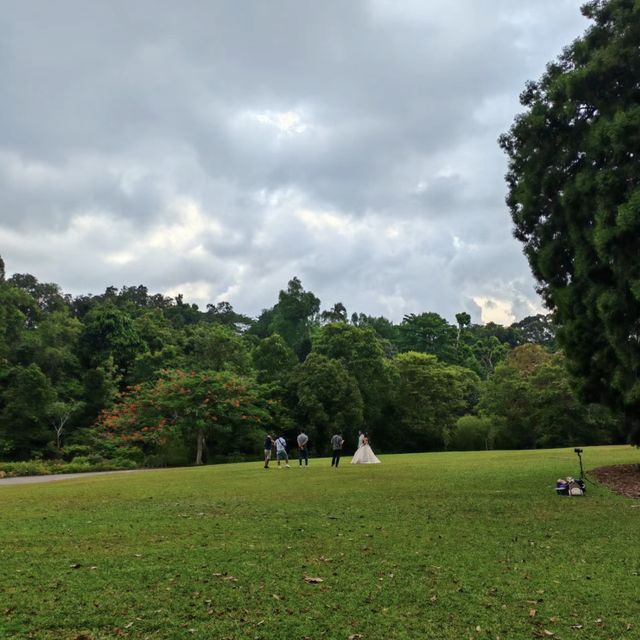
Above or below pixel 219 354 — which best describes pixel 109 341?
above

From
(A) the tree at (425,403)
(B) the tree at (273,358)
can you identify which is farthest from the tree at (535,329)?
(B) the tree at (273,358)

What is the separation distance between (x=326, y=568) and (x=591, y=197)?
10182 millimetres

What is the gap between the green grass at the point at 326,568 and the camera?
445cm

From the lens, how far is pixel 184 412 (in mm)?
31969

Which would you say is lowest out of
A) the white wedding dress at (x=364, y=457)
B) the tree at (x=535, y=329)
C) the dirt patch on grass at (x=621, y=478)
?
the dirt patch on grass at (x=621, y=478)

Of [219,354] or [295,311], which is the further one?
[295,311]

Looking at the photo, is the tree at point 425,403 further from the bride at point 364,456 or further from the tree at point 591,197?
the tree at point 591,197

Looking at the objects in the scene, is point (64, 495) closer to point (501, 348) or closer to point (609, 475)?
point (609, 475)

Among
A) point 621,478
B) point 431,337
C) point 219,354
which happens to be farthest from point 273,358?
point 621,478

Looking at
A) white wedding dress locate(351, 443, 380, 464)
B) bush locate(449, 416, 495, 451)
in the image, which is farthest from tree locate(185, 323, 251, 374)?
white wedding dress locate(351, 443, 380, 464)

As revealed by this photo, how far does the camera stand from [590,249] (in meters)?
12.5

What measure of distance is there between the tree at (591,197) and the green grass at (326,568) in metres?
3.57

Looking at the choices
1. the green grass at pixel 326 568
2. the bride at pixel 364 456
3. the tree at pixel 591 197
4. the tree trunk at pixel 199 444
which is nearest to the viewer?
the green grass at pixel 326 568

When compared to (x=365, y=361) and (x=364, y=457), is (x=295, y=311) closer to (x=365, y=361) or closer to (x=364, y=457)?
(x=365, y=361)
